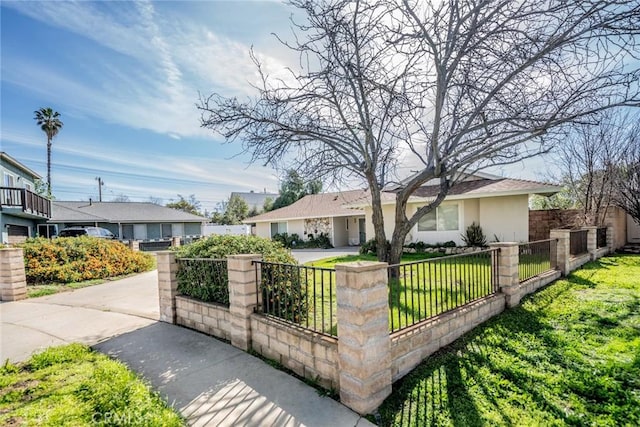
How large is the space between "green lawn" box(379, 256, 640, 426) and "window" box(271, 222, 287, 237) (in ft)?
63.0

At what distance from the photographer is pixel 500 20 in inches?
197

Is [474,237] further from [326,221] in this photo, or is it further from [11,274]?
[11,274]

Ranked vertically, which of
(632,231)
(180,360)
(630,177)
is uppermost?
(630,177)

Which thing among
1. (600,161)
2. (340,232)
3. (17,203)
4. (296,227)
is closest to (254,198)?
(296,227)

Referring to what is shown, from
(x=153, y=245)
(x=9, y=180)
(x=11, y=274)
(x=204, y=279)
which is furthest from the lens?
(x=153, y=245)

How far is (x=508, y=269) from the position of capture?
5.43 meters

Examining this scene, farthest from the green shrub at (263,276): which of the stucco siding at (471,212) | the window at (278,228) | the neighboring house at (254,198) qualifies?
the neighboring house at (254,198)

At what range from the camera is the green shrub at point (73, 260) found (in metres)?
9.27

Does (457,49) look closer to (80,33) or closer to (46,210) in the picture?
(80,33)

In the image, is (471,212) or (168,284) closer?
(168,284)

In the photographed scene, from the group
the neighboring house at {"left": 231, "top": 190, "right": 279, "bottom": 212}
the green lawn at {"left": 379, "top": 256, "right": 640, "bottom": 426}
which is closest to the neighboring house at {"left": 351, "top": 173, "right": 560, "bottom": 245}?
the green lawn at {"left": 379, "top": 256, "right": 640, "bottom": 426}

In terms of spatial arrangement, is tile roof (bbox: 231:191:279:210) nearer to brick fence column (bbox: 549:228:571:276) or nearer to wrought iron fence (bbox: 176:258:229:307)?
brick fence column (bbox: 549:228:571:276)

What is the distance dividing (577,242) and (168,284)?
11.4 m

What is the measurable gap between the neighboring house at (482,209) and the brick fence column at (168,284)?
1003cm
